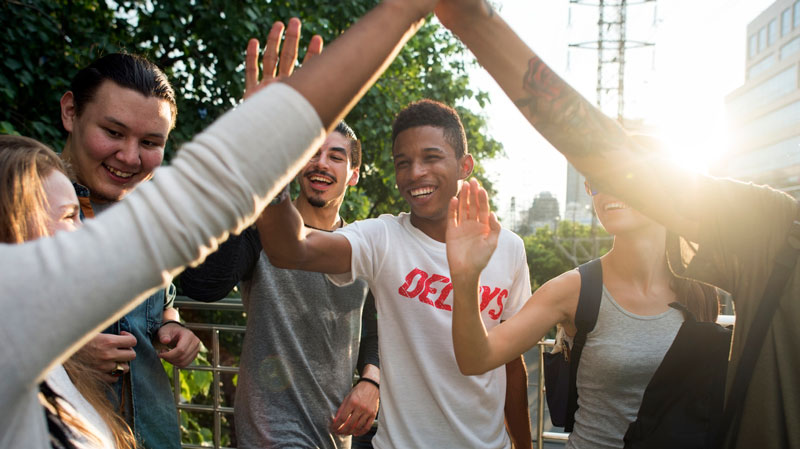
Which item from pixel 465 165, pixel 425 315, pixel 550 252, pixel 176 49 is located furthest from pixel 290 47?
pixel 550 252

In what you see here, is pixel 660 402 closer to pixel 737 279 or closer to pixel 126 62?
pixel 737 279

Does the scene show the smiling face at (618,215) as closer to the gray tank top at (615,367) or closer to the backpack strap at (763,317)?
the gray tank top at (615,367)

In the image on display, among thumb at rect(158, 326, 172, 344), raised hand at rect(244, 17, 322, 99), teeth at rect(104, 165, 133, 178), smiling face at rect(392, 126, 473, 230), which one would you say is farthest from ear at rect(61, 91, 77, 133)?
smiling face at rect(392, 126, 473, 230)

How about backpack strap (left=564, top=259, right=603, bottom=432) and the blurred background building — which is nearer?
backpack strap (left=564, top=259, right=603, bottom=432)

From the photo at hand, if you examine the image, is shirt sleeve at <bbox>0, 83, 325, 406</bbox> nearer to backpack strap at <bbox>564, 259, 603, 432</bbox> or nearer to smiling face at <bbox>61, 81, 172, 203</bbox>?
smiling face at <bbox>61, 81, 172, 203</bbox>

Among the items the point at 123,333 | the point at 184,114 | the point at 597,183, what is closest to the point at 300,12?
the point at 184,114

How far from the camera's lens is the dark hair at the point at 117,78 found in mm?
2156

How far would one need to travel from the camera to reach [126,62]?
7.22 ft

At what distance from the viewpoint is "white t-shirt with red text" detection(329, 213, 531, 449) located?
2.24 metres

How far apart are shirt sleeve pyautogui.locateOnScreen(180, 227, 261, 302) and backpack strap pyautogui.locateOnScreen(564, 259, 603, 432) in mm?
1466

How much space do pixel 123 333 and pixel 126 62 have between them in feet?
3.48

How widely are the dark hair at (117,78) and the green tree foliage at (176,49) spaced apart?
1.71 metres

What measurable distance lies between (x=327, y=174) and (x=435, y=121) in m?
0.68

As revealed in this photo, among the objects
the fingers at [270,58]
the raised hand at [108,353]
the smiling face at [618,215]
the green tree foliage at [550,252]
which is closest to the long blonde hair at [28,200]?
the raised hand at [108,353]
